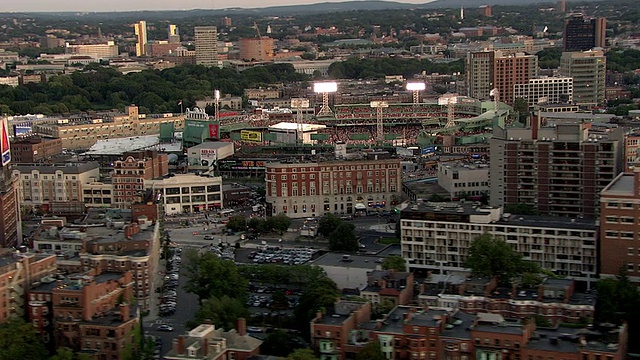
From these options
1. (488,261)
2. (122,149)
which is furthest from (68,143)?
(488,261)

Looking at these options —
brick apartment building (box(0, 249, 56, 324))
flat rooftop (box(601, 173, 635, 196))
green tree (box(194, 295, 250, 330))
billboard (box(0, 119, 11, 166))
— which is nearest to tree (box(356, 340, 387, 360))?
green tree (box(194, 295, 250, 330))

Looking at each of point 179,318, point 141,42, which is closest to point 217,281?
point 179,318

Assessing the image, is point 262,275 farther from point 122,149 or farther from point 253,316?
point 122,149

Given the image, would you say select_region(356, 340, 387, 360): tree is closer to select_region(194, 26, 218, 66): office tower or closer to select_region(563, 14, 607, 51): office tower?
select_region(563, 14, 607, 51): office tower

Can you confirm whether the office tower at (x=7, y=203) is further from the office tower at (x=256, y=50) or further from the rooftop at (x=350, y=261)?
the office tower at (x=256, y=50)

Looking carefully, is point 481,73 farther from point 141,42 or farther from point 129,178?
point 141,42
